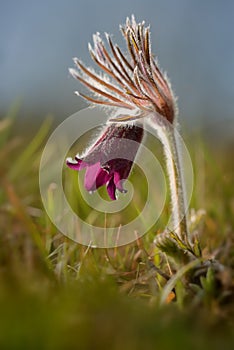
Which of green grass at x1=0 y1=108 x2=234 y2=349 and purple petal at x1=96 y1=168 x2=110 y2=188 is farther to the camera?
purple petal at x1=96 y1=168 x2=110 y2=188

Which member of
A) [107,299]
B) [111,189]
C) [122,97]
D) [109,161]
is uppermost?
[122,97]

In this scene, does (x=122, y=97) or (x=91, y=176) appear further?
(x=122, y=97)

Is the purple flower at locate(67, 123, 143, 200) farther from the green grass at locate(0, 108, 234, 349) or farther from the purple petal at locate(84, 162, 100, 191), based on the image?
the green grass at locate(0, 108, 234, 349)

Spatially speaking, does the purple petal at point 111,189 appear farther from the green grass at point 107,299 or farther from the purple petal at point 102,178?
the green grass at point 107,299

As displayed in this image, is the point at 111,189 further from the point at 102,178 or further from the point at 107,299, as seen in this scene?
the point at 107,299

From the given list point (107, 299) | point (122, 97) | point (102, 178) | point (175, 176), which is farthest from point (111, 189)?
point (107, 299)

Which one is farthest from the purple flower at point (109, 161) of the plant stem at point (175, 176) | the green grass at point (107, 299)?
the green grass at point (107, 299)

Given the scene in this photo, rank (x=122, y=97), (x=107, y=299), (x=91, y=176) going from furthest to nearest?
(x=122, y=97) → (x=91, y=176) → (x=107, y=299)

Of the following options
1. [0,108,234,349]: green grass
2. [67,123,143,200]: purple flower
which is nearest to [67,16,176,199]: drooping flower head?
[67,123,143,200]: purple flower

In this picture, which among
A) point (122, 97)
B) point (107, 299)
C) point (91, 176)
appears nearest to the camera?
point (107, 299)
